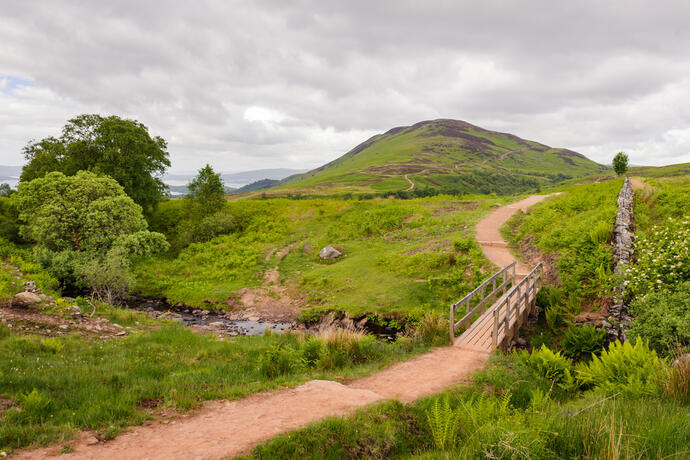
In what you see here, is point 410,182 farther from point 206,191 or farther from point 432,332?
point 432,332

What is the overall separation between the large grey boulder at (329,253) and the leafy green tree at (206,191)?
16.7m

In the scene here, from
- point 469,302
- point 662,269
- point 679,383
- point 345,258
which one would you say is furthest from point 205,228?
point 679,383

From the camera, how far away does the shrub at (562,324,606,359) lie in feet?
34.0

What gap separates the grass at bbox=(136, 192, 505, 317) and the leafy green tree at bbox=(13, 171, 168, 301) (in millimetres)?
5155

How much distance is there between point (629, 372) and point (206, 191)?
39205 mm

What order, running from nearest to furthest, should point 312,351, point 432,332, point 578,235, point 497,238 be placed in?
1. point 312,351
2. point 432,332
3. point 578,235
4. point 497,238

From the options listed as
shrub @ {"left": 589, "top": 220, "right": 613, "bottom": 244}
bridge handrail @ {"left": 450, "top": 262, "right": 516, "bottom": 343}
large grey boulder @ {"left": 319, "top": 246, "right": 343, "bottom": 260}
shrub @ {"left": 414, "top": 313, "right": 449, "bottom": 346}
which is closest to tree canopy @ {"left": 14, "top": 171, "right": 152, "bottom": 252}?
large grey boulder @ {"left": 319, "top": 246, "right": 343, "bottom": 260}

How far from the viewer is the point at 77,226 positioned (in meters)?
23.1

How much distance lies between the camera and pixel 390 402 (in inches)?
255

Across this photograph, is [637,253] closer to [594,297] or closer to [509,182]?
[594,297]

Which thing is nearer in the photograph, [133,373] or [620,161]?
[133,373]

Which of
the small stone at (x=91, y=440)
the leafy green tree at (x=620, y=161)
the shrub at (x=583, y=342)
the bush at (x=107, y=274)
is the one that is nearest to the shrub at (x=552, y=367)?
the shrub at (x=583, y=342)

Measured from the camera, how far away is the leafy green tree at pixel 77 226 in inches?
847

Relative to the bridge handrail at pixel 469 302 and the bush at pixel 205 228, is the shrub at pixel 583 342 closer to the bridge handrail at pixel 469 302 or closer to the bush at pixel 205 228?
the bridge handrail at pixel 469 302
